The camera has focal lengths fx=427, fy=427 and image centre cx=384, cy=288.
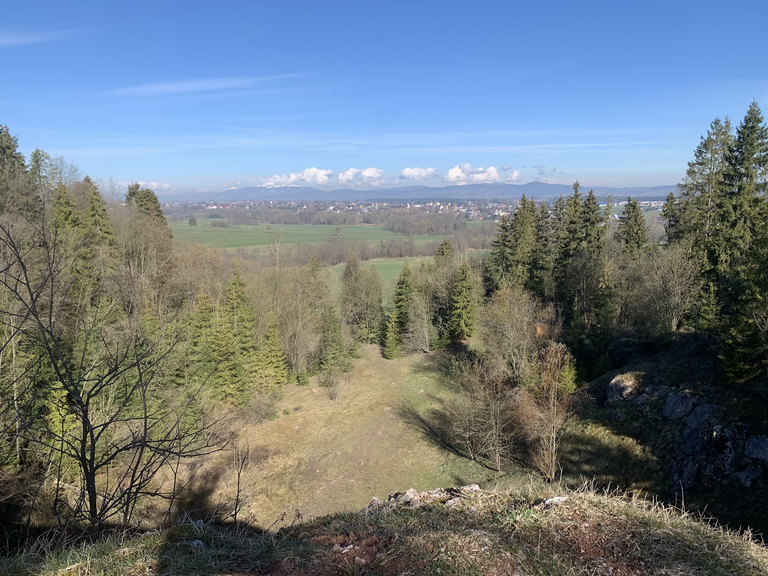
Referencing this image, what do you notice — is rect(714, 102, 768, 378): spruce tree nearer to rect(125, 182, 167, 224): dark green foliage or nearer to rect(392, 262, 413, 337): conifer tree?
rect(392, 262, 413, 337): conifer tree

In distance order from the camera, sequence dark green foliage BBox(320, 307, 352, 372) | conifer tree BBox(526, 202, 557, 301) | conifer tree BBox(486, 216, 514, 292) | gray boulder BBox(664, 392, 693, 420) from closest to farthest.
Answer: gray boulder BBox(664, 392, 693, 420) < dark green foliage BBox(320, 307, 352, 372) < conifer tree BBox(526, 202, 557, 301) < conifer tree BBox(486, 216, 514, 292)

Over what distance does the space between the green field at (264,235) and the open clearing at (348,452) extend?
23753 millimetres

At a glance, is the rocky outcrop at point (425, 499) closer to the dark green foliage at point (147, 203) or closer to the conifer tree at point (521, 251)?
the conifer tree at point (521, 251)

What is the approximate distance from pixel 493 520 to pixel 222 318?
21.0m

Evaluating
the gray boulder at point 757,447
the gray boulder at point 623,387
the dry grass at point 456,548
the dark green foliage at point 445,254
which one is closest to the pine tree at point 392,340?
the dark green foliage at point 445,254

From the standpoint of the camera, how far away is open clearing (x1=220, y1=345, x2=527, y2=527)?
17953 mm

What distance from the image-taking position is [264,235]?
267ft

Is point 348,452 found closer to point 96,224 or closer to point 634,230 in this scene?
point 96,224

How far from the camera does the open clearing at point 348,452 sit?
17953 millimetres

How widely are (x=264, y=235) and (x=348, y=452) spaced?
6578 cm

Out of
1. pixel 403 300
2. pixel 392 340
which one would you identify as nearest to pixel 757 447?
pixel 392 340

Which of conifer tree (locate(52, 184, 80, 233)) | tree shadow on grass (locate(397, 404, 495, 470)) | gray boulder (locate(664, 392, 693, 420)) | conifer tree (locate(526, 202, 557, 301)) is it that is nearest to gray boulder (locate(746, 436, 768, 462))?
gray boulder (locate(664, 392, 693, 420))

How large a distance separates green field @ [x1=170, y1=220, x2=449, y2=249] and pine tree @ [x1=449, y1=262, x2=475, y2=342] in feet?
69.5

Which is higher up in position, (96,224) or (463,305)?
(96,224)
